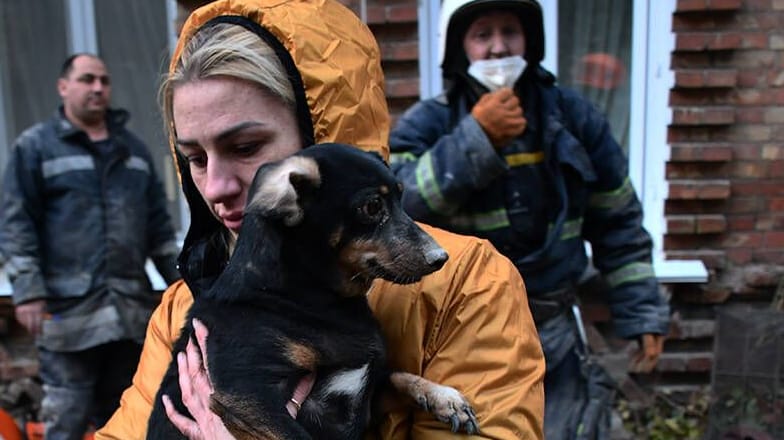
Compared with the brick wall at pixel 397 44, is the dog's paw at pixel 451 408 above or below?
below

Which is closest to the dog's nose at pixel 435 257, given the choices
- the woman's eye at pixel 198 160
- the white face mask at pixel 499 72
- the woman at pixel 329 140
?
the woman at pixel 329 140

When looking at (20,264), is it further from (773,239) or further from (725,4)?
(773,239)

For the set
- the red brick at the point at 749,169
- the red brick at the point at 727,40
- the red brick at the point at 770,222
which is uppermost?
the red brick at the point at 727,40

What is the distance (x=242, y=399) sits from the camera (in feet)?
4.73

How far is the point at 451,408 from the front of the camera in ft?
4.95

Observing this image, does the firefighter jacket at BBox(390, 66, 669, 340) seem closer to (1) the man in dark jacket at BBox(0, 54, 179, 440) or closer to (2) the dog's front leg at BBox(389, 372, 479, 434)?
(2) the dog's front leg at BBox(389, 372, 479, 434)

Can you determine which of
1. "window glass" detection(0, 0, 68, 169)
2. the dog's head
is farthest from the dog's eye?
"window glass" detection(0, 0, 68, 169)

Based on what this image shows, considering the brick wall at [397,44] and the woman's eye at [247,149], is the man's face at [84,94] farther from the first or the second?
the woman's eye at [247,149]

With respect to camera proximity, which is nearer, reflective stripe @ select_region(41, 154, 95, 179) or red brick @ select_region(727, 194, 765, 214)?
reflective stripe @ select_region(41, 154, 95, 179)

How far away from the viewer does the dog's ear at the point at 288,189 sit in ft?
4.88

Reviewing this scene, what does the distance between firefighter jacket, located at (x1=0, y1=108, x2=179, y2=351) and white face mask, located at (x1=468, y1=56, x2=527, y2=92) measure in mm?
2074

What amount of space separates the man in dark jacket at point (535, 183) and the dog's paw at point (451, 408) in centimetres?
149

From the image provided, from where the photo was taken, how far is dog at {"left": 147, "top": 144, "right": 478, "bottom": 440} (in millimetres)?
1490

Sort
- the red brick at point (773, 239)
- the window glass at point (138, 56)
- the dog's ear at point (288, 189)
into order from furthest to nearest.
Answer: the window glass at point (138, 56)
the red brick at point (773, 239)
the dog's ear at point (288, 189)
